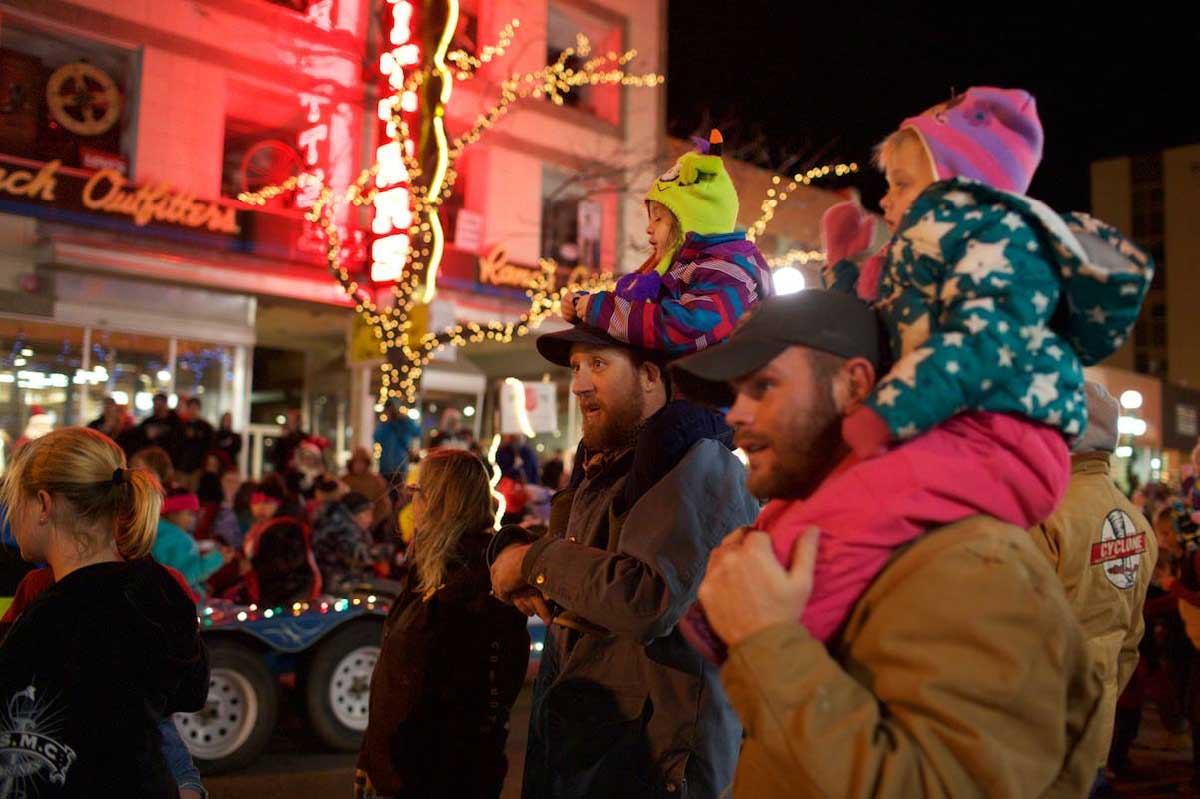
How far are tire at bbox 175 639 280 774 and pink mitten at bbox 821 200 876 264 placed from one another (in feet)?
18.4

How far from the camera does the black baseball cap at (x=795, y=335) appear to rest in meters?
1.75

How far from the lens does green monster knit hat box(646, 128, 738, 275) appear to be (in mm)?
3051

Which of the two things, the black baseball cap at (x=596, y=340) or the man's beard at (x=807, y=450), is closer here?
the man's beard at (x=807, y=450)

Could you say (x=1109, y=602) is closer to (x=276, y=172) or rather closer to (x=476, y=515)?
(x=476, y=515)

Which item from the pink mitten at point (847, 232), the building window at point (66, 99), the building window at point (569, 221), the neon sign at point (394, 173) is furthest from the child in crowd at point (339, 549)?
the building window at point (569, 221)

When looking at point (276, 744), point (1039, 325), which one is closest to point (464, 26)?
point (276, 744)

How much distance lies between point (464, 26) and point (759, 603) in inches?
821

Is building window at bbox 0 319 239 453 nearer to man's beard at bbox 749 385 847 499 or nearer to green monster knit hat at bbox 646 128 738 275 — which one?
green monster knit hat at bbox 646 128 738 275


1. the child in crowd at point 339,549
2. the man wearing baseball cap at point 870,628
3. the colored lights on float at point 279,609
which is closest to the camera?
the man wearing baseball cap at point 870,628

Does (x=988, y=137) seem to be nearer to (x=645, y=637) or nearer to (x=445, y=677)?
(x=645, y=637)

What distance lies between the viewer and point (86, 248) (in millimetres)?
14773

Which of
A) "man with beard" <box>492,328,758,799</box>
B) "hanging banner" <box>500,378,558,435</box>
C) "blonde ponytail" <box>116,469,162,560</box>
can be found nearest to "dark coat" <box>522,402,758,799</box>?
"man with beard" <box>492,328,758,799</box>

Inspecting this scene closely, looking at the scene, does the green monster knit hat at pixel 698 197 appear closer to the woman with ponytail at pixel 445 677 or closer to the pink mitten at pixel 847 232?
the pink mitten at pixel 847 232

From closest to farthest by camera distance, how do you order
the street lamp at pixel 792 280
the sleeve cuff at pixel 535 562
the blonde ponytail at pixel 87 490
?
1. the street lamp at pixel 792 280
2. the sleeve cuff at pixel 535 562
3. the blonde ponytail at pixel 87 490
